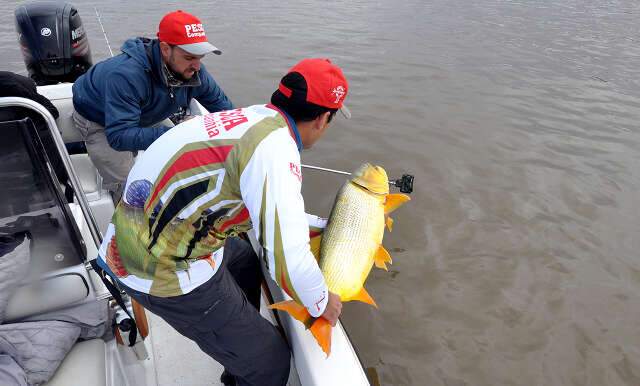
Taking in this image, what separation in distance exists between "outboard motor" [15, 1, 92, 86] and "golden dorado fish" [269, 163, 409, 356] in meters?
3.87

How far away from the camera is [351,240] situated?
2.89 metres

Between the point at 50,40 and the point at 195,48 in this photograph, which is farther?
the point at 50,40

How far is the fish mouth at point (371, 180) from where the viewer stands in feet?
10.7

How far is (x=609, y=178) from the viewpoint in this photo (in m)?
5.93

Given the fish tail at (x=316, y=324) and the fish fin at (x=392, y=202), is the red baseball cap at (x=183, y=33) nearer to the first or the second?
the fish fin at (x=392, y=202)

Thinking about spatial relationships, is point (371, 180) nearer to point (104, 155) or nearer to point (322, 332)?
point (322, 332)

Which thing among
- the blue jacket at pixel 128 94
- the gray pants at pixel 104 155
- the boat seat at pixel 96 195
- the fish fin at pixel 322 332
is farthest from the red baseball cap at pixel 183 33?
the fish fin at pixel 322 332

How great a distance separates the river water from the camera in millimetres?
3781

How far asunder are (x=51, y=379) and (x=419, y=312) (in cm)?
309

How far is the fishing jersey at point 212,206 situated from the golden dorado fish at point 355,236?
0.47 metres

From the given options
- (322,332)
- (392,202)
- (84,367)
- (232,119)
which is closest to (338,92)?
(232,119)

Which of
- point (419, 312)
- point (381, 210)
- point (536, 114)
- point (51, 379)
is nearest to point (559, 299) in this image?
point (419, 312)

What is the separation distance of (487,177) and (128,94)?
4.80 m

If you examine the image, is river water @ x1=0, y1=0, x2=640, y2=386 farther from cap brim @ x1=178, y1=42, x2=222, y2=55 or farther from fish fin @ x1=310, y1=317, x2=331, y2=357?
cap brim @ x1=178, y1=42, x2=222, y2=55
